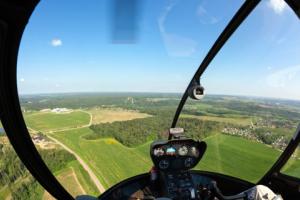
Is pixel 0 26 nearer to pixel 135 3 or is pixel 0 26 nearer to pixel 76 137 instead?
pixel 135 3

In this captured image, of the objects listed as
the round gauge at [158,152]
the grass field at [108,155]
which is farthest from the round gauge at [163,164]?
the grass field at [108,155]

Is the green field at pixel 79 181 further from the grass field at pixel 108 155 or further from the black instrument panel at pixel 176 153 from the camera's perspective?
the grass field at pixel 108 155

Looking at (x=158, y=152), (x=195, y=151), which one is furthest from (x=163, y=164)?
(x=195, y=151)

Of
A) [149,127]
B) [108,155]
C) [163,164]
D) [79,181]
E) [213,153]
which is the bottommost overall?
[108,155]

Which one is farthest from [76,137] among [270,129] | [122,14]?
[122,14]

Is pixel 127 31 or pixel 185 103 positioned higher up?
pixel 127 31

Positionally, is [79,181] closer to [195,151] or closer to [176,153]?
[176,153]

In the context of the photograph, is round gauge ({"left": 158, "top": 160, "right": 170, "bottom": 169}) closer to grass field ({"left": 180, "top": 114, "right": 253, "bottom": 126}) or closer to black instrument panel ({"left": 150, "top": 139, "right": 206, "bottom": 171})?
black instrument panel ({"left": 150, "top": 139, "right": 206, "bottom": 171})
